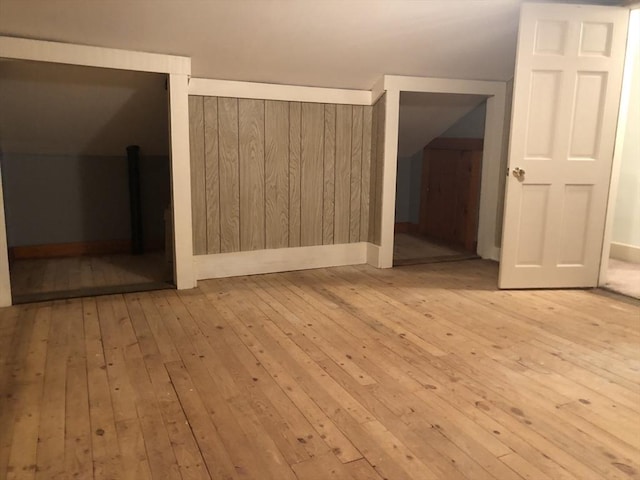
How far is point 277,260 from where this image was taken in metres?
4.11

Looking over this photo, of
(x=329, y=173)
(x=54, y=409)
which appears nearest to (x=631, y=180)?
(x=329, y=173)

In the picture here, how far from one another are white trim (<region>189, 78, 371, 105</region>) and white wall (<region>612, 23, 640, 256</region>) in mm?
2405

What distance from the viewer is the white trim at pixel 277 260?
387 centimetres

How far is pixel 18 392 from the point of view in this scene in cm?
210

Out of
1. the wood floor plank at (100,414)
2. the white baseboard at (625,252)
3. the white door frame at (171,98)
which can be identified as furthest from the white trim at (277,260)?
the white baseboard at (625,252)

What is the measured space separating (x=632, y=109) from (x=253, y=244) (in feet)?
11.7

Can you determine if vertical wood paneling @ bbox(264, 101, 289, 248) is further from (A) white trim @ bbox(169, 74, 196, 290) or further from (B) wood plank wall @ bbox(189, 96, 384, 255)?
(A) white trim @ bbox(169, 74, 196, 290)

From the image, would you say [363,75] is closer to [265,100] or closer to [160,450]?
[265,100]

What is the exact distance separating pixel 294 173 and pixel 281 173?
110 mm

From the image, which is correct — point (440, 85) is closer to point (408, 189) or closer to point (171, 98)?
point (408, 189)

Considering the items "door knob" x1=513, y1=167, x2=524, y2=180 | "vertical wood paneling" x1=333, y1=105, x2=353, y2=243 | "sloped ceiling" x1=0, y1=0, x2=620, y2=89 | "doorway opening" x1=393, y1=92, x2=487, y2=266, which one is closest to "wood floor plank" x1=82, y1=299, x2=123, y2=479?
"sloped ceiling" x1=0, y1=0, x2=620, y2=89

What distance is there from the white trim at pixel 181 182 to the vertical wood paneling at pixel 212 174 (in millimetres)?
237

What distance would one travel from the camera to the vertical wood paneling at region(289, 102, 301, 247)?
3988mm

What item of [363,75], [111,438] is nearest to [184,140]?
[363,75]
